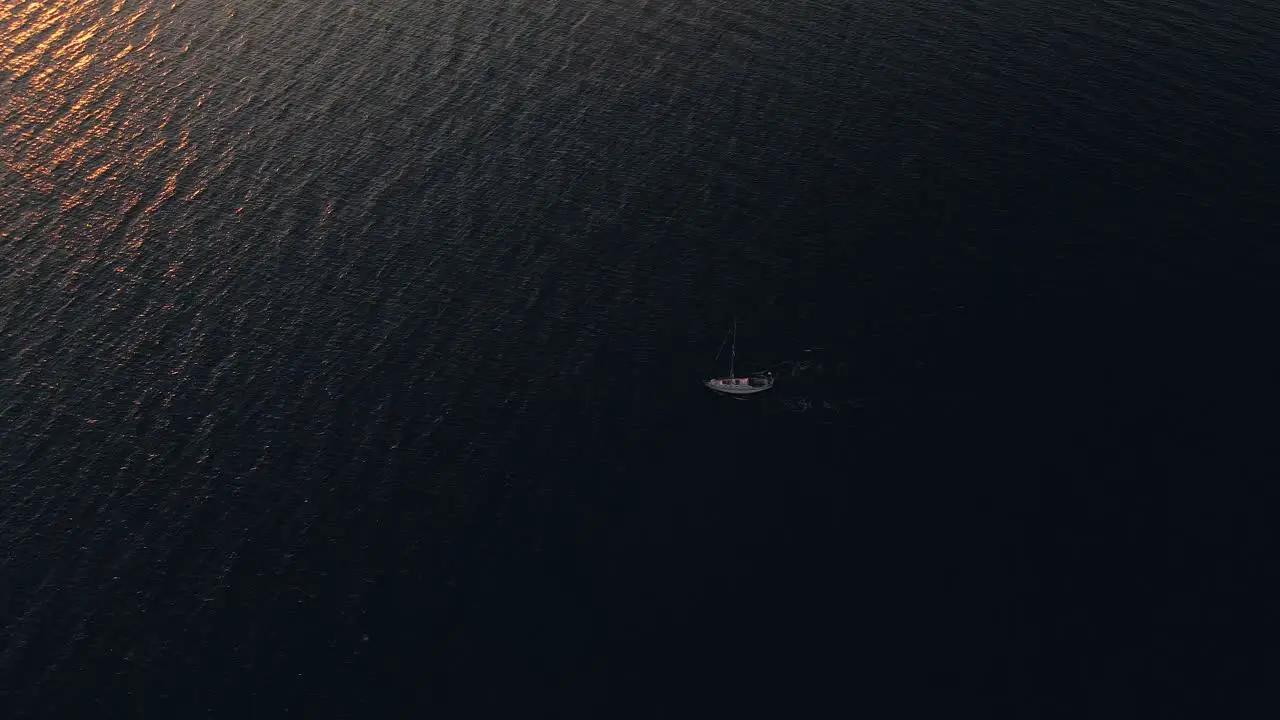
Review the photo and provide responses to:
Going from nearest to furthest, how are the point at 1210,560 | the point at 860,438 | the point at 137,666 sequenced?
the point at 137,666 → the point at 1210,560 → the point at 860,438

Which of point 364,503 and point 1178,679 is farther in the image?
point 364,503

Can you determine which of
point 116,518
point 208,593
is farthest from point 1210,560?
point 116,518

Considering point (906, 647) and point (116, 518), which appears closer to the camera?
point (906, 647)

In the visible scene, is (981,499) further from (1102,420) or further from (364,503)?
(364,503)

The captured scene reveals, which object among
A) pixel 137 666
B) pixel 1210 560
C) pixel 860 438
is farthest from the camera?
pixel 860 438

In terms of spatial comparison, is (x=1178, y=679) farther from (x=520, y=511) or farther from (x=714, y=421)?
(x=520, y=511)

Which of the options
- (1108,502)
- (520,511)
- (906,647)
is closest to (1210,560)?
(1108,502)

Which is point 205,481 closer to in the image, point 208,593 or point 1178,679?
point 208,593

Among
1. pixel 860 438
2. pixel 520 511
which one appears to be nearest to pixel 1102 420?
pixel 860 438
